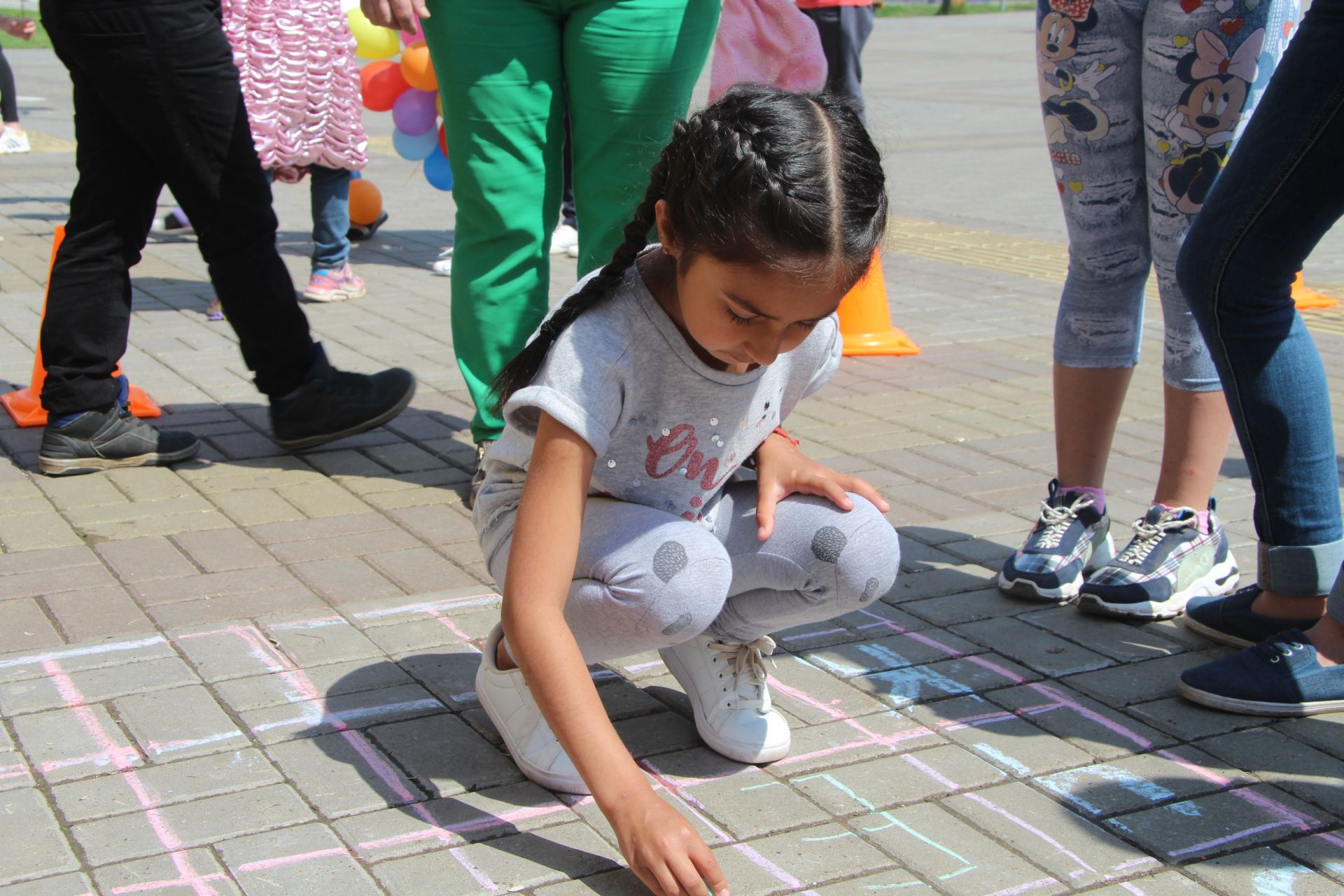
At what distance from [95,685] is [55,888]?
25.9 inches

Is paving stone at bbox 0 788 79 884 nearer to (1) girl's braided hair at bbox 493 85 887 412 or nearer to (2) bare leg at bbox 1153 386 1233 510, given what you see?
(1) girl's braided hair at bbox 493 85 887 412

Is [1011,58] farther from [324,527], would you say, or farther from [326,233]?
[324,527]

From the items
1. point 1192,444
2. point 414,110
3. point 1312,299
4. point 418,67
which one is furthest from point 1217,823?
point 414,110

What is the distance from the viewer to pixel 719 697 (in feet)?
7.59

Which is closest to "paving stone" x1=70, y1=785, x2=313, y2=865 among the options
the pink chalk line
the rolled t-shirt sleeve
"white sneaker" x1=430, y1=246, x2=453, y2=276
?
the pink chalk line

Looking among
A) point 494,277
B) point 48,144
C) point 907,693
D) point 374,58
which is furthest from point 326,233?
point 48,144

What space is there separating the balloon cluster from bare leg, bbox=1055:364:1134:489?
13.8 feet

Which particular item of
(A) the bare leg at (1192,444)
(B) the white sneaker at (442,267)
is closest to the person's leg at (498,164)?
(A) the bare leg at (1192,444)

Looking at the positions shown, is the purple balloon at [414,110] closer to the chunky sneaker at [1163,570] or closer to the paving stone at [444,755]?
the chunky sneaker at [1163,570]

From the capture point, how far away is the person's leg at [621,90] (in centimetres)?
339

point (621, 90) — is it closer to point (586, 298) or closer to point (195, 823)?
point (586, 298)

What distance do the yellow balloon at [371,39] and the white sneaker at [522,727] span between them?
202 inches

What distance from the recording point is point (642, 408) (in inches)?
85.7

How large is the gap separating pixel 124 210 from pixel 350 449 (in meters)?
0.85
